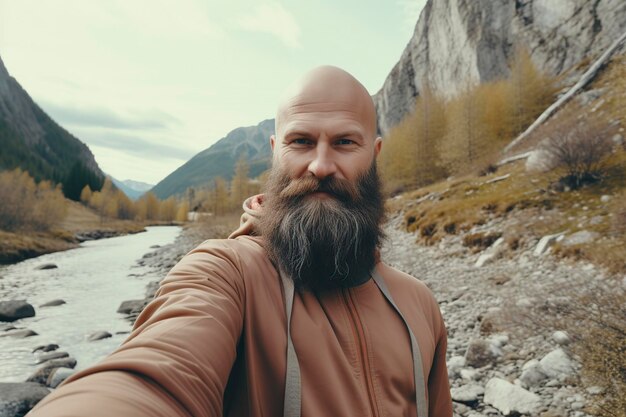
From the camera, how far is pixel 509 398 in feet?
13.3

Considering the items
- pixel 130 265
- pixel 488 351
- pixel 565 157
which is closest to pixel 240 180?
pixel 130 265

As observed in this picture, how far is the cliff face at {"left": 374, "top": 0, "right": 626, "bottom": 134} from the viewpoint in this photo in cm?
4047

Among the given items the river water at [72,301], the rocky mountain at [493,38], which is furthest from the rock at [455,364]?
the rocky mountain at [493,38]

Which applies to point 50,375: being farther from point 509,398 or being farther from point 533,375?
point 533,375

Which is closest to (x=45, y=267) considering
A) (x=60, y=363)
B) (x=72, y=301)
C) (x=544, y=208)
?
(x=72, y=301)

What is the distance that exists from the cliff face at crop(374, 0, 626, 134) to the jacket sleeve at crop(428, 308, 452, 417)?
41120 millimetres

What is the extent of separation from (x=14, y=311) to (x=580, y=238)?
1511 cm

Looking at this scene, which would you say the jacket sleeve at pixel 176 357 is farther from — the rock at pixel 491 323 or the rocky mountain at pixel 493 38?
the rocky mountain at pixel 493 38

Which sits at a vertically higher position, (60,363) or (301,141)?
(301,141)

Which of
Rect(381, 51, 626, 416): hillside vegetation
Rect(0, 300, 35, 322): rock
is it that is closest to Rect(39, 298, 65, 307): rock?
Rect(0, 300, 35, 322): rock

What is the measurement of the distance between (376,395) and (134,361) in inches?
39.9

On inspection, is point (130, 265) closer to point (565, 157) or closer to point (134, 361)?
point (565, 157)

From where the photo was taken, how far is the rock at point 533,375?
4277 millimetres

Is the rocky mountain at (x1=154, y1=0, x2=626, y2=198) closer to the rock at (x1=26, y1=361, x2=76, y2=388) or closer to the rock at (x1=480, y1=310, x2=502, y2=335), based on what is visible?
the rock at (x1=480, y1=310, x2=502, y2=335)
